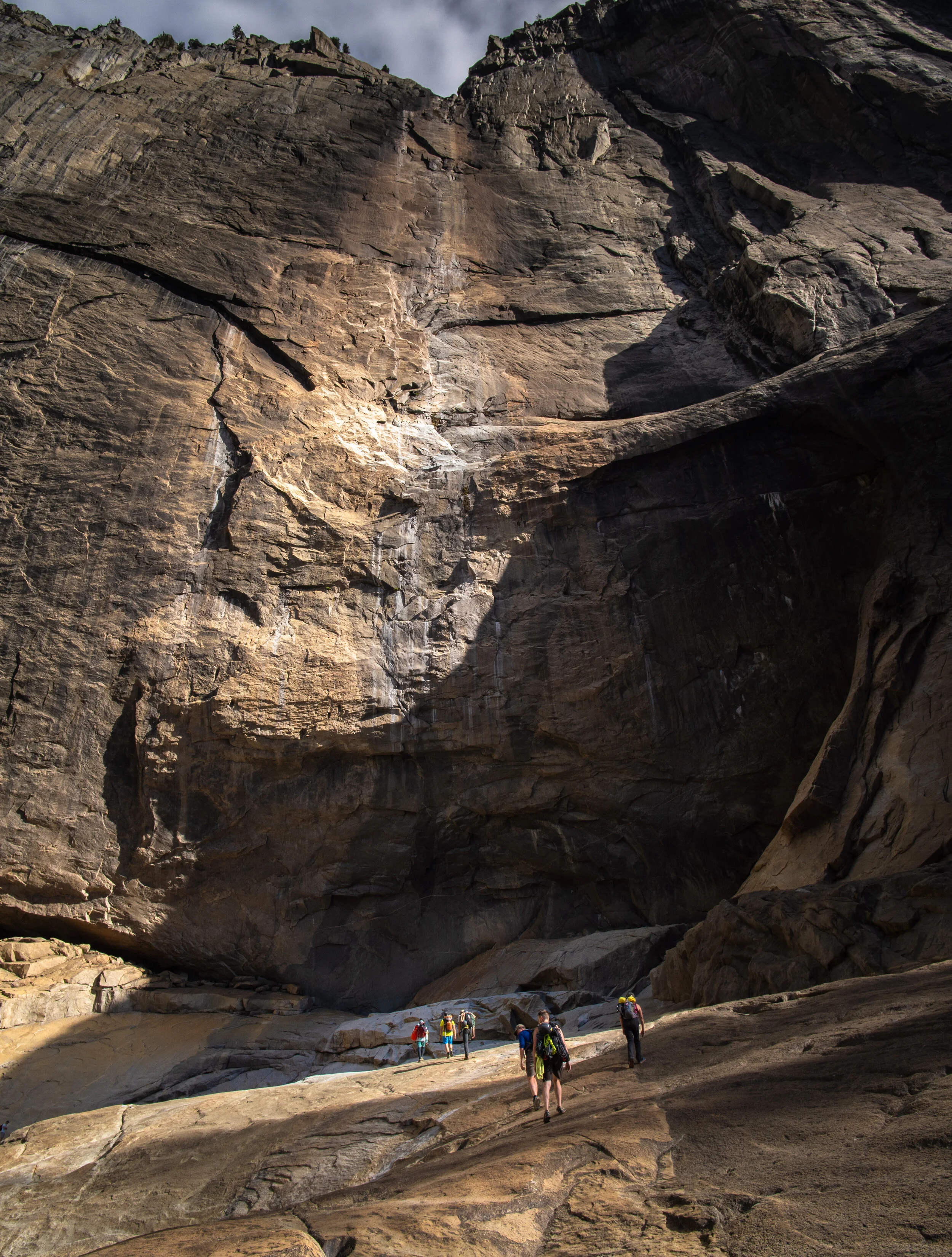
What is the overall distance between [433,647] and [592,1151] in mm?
16679

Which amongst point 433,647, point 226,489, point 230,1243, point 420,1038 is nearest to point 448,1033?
point 420,1038

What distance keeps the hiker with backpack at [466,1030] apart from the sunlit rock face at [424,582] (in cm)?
567

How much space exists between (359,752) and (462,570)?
20.0ft

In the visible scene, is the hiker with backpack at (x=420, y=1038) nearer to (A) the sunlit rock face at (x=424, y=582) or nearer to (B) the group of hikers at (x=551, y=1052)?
(A) the sunlit rock face at (x=424, y=582)

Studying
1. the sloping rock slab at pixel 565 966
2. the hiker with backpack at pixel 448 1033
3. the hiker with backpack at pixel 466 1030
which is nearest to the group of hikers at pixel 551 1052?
the hiker with backpack at pixel 466 1030

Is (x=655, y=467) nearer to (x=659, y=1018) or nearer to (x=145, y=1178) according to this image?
(x=659, y=1018)

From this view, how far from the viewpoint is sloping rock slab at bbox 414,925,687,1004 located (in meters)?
18.3

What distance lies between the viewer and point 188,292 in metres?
26.8

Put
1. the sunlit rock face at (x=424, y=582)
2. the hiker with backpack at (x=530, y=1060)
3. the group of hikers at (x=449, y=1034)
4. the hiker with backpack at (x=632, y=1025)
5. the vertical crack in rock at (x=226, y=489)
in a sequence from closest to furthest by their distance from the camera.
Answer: the hiker with backpack at (x=530, y=1060), the hiker with backpack at (x=632, y=1025), the group of hikers at (x=449, y=1034), the sunlit rock face at (x=424, y=582), the vertical crack in rock at (x=226, y=489)

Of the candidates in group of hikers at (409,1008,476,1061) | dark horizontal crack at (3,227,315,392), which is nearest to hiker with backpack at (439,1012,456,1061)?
group of hikers at (409,1008,476,1061)

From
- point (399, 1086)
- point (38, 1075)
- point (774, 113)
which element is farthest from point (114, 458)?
point (774, 113)

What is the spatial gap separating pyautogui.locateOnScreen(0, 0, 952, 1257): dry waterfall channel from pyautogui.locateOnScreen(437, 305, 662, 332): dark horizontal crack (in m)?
0.15

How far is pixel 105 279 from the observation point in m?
26.0

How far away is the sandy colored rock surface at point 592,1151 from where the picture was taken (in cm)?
475
